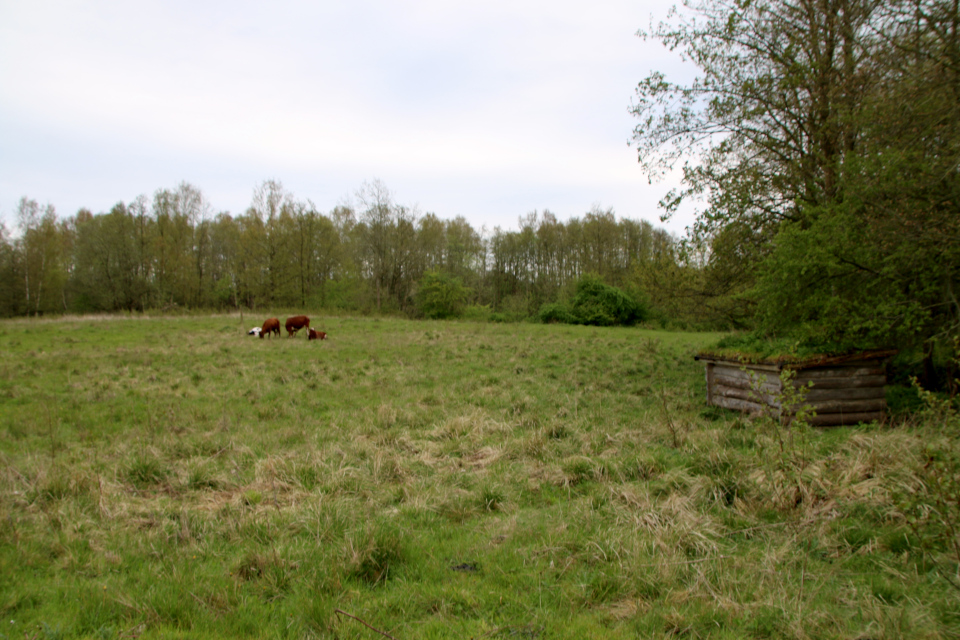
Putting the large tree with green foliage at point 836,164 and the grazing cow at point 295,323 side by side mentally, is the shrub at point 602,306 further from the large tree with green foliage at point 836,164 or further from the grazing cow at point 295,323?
the large tree with green foliage at point 836,164

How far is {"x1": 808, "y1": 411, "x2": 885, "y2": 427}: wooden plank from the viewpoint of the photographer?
7.91 m

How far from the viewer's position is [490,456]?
22.1 feet

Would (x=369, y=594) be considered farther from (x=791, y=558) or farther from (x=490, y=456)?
(x=490, y=456)

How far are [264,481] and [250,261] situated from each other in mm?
43425

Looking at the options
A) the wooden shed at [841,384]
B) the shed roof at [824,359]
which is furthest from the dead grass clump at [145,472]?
the shed roof at [824,359]

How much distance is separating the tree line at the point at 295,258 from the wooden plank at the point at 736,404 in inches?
1248

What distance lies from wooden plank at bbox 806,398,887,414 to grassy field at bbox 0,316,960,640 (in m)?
0.53

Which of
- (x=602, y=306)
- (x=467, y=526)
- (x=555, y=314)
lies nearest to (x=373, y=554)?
(x=467, y=526)

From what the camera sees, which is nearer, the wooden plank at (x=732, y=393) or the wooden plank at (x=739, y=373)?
the wooden plank at (x=739, y=373)

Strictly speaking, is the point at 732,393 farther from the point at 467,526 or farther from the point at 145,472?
the point at 145,472

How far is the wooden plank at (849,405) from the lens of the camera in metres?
7.94

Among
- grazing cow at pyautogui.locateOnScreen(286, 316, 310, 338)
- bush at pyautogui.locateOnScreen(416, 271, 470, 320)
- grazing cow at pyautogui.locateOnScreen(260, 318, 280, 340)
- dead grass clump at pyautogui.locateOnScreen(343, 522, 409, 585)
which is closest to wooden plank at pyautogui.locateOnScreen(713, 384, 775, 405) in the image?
dead grass clump at pyautogui.locateOnScreen(343, 522, 409, 585)

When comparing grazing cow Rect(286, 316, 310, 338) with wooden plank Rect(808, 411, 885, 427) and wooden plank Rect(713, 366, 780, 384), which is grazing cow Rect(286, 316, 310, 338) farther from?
wooden plank Rect(808, 411, 885, 427)

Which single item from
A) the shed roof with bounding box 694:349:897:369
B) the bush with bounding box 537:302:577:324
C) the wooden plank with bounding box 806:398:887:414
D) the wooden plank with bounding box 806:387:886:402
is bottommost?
the wooden plank with bounding box 806:398:887:414
